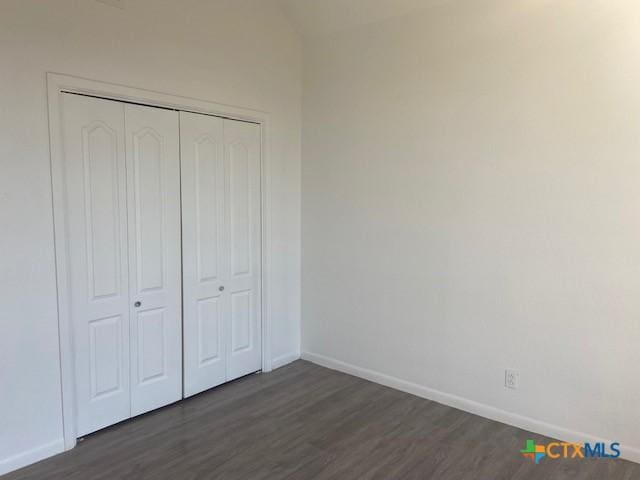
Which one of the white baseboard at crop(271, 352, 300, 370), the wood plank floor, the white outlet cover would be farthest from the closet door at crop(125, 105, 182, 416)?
the white baseboard at crop(271, 352, 300, 370)

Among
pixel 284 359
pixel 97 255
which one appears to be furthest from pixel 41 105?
pixel 284 359

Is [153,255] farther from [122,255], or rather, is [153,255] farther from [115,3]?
[115,3]

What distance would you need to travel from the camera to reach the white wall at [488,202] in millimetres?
2756

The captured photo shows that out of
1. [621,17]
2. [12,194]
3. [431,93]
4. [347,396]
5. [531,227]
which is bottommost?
[347,396]

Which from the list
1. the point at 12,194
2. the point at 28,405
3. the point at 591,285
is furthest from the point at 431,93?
the point at 28,405

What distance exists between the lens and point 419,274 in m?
3.57

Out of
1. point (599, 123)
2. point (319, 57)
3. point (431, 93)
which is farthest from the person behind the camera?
point (319, 57)

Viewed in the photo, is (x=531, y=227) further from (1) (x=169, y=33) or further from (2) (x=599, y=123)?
(1) (x=169, y=33)

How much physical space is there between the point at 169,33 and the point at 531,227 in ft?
8.95

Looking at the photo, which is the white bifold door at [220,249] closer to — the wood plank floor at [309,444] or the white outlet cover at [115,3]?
the wood plank floor at [309,444]

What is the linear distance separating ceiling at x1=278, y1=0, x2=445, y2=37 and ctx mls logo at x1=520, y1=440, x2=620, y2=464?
3033mm

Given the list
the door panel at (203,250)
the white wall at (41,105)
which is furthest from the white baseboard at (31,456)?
the door panel at (203,250)

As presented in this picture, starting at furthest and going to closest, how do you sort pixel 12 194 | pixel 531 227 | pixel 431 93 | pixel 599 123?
pixel 431 93, pixel 531 227, pixel 599 123, pixel 12 194

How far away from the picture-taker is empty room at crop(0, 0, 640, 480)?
267cm
